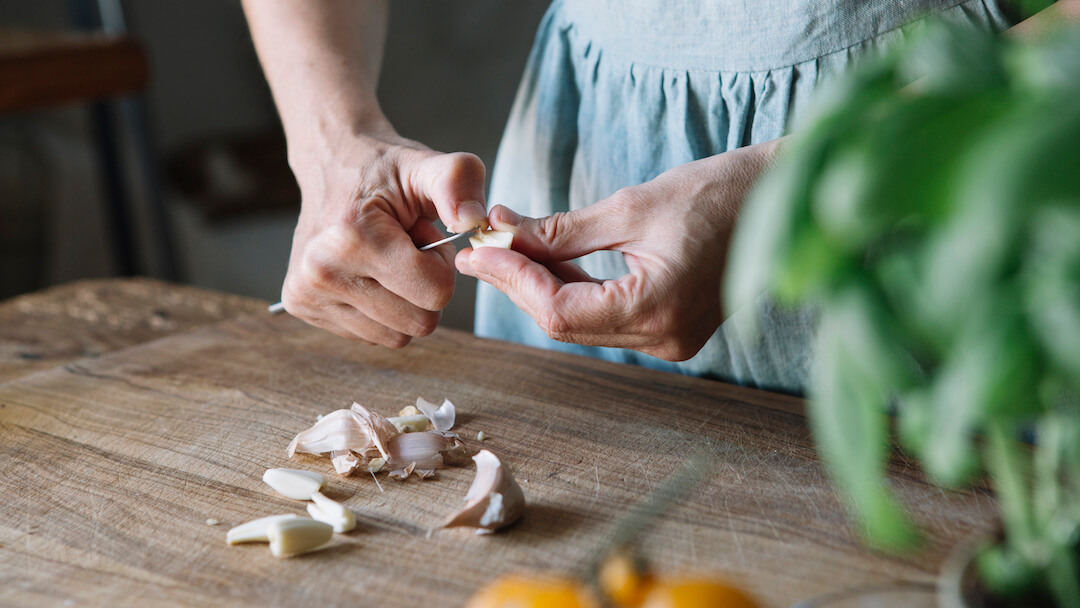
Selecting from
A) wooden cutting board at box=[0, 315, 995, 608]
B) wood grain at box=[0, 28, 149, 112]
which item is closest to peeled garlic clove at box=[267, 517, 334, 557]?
wooden cutting board at box=[0, 315, 995, 608]

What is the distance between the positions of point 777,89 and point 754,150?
0.58 ft

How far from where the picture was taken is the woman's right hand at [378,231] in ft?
2.79

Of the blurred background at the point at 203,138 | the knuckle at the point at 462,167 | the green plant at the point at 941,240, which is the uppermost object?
the green plant at the point at 941,240

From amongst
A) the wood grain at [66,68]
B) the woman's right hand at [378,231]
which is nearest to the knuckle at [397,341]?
the woman's right hand at [378,231]

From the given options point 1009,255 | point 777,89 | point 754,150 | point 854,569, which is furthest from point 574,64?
point 1009,255

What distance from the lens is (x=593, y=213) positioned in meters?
0.75

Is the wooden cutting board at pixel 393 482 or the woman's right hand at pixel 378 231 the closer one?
the wooden cutting board at pixel 393 482

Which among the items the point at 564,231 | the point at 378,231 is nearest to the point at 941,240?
the point at 564,231

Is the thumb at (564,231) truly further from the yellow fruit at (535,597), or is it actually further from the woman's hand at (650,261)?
the yellow fruit at (535,597)

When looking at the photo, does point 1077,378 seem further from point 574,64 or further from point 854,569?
point 574,64

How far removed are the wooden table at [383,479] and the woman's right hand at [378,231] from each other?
66 millimetres

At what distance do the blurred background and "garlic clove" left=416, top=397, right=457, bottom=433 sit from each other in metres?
2.06

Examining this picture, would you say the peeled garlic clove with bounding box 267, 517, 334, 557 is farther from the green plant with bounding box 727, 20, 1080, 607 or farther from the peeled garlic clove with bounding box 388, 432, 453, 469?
the green plant with bounding box 727, 20, 1080, 607

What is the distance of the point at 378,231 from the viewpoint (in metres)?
0.86
